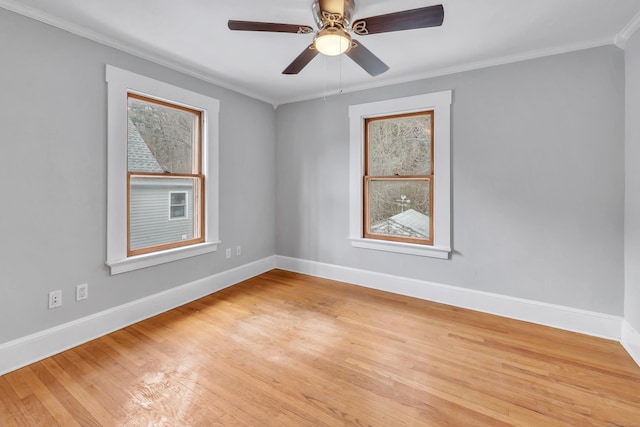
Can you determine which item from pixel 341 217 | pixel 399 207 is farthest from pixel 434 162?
pixel 341 217

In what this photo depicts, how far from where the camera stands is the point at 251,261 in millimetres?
4109

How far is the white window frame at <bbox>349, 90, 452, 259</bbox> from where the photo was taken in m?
3.14

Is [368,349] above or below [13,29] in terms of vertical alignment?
below

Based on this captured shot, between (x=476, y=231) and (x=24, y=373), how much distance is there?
13.1 ft

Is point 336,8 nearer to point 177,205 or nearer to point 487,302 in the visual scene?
point 177,205

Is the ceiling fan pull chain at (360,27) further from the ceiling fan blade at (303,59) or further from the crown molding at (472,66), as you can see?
the crown molding at (472,66)

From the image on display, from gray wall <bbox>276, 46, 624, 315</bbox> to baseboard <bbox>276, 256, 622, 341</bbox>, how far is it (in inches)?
3.0

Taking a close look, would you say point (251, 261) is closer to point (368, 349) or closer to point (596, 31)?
point (368, 349)

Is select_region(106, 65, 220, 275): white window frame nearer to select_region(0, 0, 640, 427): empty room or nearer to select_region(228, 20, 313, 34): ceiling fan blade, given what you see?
select_region(0, 0, 640, 427): empty room

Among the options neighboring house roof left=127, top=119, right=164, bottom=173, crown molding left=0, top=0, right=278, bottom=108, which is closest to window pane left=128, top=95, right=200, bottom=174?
neighboring house roof left=127, top=119, right=164, bottom=173

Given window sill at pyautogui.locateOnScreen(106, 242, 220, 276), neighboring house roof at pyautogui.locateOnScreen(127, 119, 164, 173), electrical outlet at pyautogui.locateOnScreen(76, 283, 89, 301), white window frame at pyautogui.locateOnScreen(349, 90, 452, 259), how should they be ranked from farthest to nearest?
1. white window frame at pyautogui.locateOnScreen(349, 90, 452, 259)
2. neighboring house roof at pyautogui.locateOnScreen(127, 119, 164, 173)
3. window sill at pyautogui.locateOnScreen(106, 242, 220, 276)
4. electrical outlet at pyautogui.locateOnScreen(76, 283, 89, 301)

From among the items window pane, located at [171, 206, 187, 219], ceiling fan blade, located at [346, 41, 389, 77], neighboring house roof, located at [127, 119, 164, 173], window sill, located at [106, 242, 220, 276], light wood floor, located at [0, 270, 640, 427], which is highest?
ceiling fan blade, located at [346, 41, 389, 77]

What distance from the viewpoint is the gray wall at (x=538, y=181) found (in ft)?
8.14

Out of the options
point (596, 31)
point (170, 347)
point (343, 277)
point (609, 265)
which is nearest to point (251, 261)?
point (343, 277)
